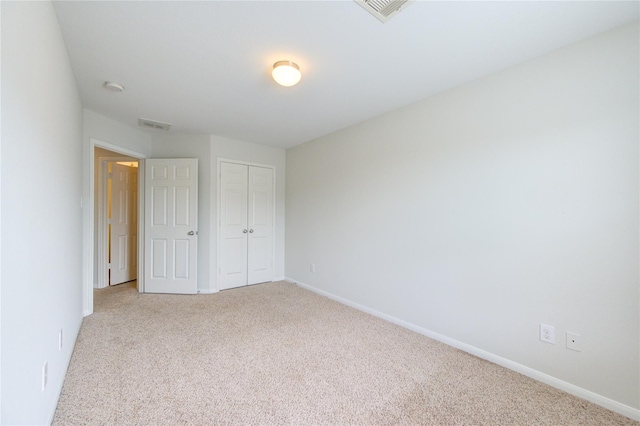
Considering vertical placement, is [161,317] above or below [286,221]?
below

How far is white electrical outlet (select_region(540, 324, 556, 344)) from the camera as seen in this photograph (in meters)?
1.89

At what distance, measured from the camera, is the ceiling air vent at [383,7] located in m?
1.50

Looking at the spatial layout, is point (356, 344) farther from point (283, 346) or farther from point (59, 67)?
point (59, 67)

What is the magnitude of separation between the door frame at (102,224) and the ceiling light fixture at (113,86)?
1829mm

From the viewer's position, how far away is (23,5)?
110cm

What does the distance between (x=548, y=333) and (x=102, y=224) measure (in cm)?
549

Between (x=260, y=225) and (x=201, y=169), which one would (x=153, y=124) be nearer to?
(x=201, y=169)

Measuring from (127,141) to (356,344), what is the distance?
381 cm

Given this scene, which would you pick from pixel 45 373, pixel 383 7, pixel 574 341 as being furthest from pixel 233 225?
pixel 574 341

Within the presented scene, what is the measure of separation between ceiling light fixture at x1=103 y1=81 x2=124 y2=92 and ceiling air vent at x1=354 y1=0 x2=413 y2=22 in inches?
89.7

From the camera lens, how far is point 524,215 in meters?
2.03

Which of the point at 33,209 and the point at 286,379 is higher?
the point at 33,209

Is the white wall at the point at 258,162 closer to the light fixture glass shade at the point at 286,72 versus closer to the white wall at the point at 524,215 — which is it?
the white wall at the point at 524,215

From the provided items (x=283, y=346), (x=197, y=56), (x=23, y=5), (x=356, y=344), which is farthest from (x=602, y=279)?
(x=23, y=5)
